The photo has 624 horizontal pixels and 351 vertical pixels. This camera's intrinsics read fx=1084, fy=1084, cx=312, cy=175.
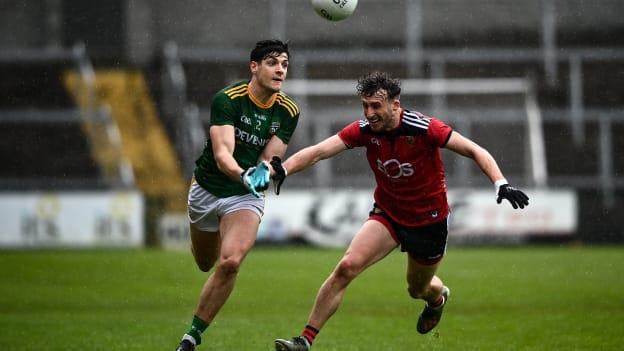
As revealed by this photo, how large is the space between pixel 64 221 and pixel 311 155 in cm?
1430

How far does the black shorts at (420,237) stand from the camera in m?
9.17

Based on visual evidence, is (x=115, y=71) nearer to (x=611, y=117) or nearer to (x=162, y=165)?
(x=162, y=165)

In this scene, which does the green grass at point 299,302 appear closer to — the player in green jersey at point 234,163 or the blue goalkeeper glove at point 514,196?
the player in green jersey at point 234,163

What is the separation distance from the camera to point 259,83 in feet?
30.7

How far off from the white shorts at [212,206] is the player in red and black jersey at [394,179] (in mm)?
631

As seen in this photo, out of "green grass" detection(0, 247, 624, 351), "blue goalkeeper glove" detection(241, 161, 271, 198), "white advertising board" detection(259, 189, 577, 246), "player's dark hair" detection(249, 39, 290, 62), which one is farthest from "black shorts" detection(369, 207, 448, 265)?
"white advertising board" detection(259, 189, 577, 246)

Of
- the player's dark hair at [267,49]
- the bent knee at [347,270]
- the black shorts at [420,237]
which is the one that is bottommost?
the bent knee at [347,270]

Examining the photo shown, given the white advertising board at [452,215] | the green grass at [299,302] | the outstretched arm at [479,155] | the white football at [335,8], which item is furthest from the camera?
the white advertising board at [452,215]

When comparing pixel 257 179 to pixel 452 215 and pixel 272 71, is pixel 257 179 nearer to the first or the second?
pixel 272 71

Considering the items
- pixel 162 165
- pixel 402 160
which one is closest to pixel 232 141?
pixel 402 160

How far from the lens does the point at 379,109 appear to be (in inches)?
343

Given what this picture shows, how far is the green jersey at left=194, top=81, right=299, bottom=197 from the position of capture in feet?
30.1

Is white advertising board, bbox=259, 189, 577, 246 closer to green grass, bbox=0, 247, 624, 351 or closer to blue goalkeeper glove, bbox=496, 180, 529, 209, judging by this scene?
green grass, bbox=0, 247, 624, 351

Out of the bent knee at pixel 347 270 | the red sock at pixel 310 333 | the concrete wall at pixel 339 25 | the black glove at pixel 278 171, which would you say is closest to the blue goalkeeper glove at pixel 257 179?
the black glove at pixel 278 171
